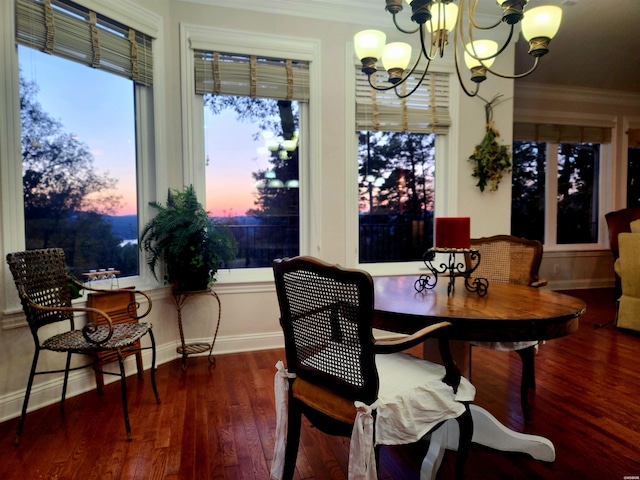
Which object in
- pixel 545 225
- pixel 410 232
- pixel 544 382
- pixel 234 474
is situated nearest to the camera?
pixel 234 474

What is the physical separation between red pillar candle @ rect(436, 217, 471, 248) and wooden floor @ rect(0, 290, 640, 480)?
986mm

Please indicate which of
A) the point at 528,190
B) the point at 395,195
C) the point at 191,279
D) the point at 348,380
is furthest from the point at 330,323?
the point at 528,190

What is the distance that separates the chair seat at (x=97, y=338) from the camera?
207 cm

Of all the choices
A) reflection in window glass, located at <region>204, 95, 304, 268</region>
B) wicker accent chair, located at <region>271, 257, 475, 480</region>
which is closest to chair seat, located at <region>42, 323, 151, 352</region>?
wicker accent chair, located at <region>271, 257, 475, 480</region>

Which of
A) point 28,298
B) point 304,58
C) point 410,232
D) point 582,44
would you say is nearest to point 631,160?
point 582,44

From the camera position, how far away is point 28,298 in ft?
6.84

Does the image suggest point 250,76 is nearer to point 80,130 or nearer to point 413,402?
point 80,130

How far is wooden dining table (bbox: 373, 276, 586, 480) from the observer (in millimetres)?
1513

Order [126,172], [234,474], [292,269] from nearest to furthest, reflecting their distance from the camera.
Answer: [292,269], [234,474], [126,172]

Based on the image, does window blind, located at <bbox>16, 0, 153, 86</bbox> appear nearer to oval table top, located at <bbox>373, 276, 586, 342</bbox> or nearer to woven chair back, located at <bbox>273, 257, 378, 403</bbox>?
woven chair back, located at <bbox>273, 257, 378, 403</bbox>

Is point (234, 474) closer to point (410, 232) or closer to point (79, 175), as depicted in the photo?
point (79, 175)

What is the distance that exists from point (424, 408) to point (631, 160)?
6.79 metres

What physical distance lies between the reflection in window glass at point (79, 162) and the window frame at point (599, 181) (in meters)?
5.43

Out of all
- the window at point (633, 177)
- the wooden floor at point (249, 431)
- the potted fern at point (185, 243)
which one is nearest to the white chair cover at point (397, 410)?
the wooden floor at point (249, 431)
